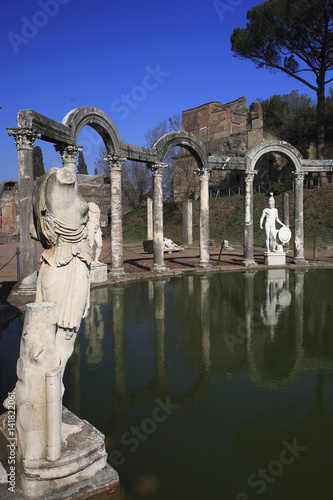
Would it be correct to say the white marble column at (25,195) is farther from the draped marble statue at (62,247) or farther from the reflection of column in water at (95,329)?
the draped marble statue at (62,247)

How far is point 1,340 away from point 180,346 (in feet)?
9.91

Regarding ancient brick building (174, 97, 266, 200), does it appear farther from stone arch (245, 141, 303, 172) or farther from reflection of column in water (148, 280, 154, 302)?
reflection of column in water (148, 280, 154, 302)

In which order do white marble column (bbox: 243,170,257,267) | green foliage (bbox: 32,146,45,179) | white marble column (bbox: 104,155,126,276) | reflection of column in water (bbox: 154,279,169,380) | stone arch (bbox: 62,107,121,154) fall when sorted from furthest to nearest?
green foliage (bbox: 32,146,45,179) → white marble column (bbox: 243,170,257,267) → white marble column (bbox: 104,155,126,276) → stone arch (bbox: 62,107,121,154) → reflection of column in water (bbox: 154,279,169,380)

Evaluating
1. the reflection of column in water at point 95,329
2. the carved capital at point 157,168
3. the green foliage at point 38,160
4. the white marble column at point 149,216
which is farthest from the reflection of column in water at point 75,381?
the green foliage at point 38,160

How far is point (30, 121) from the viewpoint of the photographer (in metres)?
9.42

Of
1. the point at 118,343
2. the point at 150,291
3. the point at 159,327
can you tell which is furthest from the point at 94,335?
the point at 150,291

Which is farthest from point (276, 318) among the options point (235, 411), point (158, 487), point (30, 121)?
point (30, 121)

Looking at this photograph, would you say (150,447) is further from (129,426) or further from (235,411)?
(235,411)

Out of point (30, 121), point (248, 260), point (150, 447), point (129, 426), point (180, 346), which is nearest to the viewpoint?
point (150, 447)

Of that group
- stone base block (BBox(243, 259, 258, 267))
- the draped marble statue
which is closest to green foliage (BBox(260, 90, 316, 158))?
stone base block (BBox(243, 259, 258, 267))

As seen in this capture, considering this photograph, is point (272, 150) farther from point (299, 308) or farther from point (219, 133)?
point (219, 133)

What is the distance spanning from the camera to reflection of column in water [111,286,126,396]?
5168 mm

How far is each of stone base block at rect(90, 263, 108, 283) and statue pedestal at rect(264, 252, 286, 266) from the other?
7386 mm

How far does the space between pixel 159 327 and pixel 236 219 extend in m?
24.0
